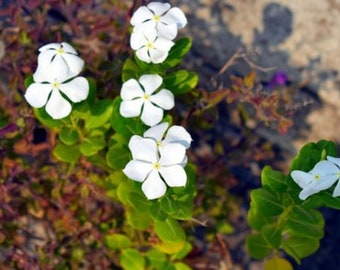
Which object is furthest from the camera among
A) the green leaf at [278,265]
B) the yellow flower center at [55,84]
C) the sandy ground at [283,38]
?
the sandy ground at [283,38]

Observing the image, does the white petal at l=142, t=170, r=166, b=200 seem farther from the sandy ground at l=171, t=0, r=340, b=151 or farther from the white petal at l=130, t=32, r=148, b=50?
the sandy ground at l=171, t=0, r=340, b=151

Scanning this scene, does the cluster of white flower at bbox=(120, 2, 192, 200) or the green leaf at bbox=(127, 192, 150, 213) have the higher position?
the cluster of white flower at bbox=(120, 2, 192, 200)

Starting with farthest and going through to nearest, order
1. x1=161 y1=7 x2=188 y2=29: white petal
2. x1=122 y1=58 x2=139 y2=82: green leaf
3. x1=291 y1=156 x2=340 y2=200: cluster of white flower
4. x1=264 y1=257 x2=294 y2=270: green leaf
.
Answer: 1. x1=264 y1=257 x2=294 y2=270: green leaf
2. x1=122 y1=58 x2=139 y2=82: green leaf
3. x1=161 y1=7 x2=188 y2=29: white petal
4. x1=291 y1=156 x2=340 y2=200: cluster of white flower

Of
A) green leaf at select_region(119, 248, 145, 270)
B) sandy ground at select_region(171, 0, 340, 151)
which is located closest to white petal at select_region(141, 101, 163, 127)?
green leaf at select_region(119, 248, 145, 270)

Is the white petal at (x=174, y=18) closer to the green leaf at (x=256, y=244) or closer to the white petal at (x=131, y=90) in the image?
the white petal at (x=131, y=90)

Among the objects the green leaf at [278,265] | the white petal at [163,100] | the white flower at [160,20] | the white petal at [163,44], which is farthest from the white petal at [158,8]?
the green leaf at [278,265]

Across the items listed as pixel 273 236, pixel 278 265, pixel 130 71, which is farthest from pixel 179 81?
pixel 278 265

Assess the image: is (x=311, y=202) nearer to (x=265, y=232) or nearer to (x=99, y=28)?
(x=265, y=232)

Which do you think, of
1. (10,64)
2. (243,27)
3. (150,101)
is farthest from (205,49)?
(150,101)
